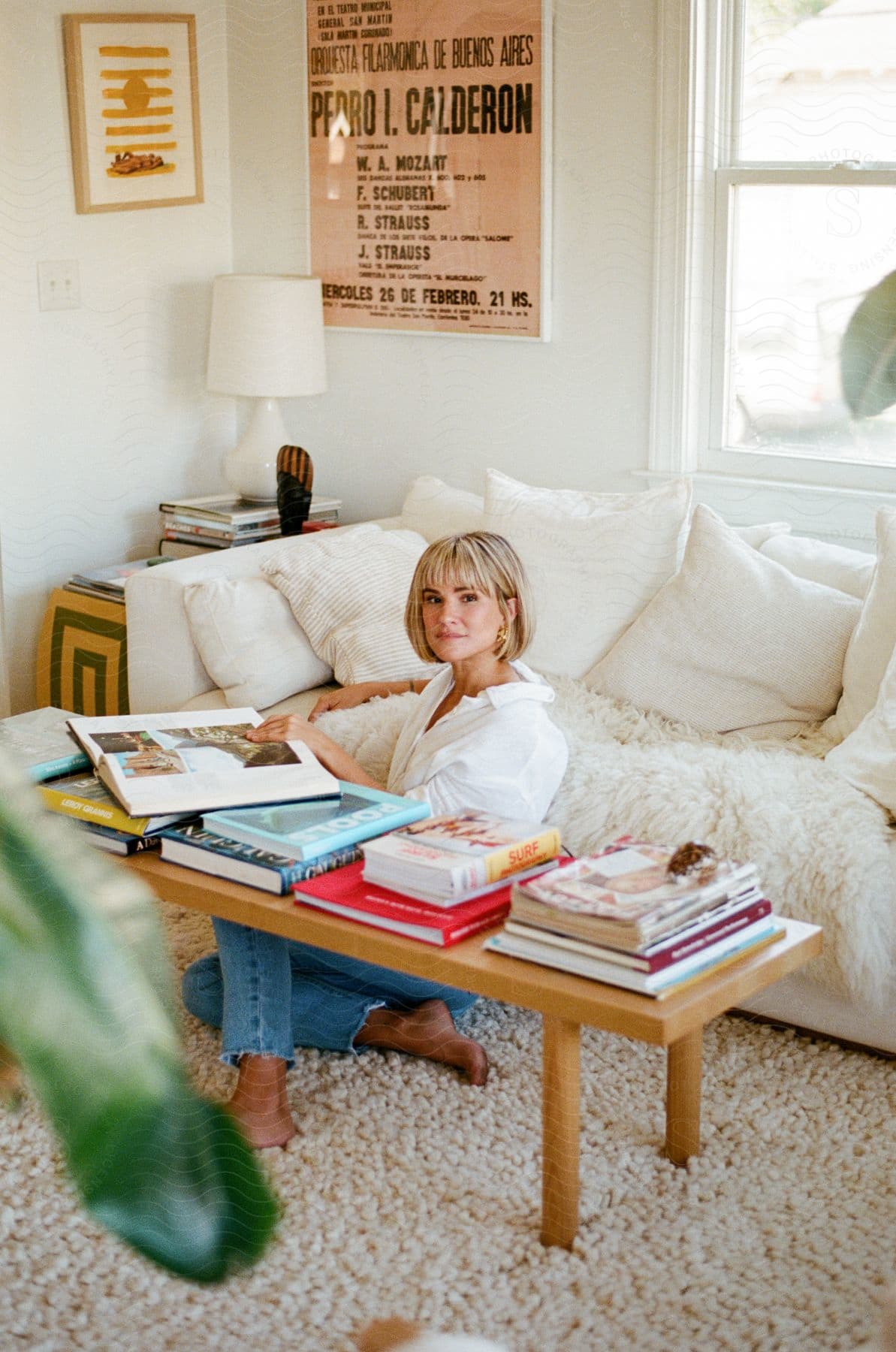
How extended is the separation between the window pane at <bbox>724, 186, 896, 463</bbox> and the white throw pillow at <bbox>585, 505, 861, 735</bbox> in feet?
1.31

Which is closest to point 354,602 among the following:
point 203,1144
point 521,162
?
point 521,162

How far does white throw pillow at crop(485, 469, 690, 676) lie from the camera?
2.71 metres

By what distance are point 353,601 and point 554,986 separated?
4.48 ft

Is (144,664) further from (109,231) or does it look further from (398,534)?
(109,231)

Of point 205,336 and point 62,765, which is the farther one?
point 205,336

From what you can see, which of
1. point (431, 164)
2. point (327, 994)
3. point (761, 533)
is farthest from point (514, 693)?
point (431, 164)

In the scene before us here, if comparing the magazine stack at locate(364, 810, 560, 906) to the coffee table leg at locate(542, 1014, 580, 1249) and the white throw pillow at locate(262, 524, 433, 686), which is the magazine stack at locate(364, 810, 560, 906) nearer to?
the coffee table leg at locate(542, 1014, 580, 1249)

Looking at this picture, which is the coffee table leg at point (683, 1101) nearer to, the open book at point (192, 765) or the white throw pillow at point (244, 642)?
the open book at point (192, 765)

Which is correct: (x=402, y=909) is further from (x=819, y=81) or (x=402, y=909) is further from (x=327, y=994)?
(x=819, y=81)

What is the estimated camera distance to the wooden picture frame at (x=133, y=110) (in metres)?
3.15

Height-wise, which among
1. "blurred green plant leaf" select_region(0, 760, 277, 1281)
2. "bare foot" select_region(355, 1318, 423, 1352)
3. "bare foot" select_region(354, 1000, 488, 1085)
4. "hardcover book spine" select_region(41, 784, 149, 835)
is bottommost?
"bare foot" select_region(354, 1000, 488, 1085)

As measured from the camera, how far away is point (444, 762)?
1.92 metres

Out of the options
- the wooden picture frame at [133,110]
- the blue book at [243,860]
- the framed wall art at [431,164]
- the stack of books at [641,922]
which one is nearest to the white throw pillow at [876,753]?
A: the stack of books at [641,922]

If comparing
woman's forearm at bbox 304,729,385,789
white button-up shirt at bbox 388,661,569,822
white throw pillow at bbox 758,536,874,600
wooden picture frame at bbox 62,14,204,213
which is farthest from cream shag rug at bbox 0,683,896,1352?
wooden picture frame at bbox 62,14,204,213
